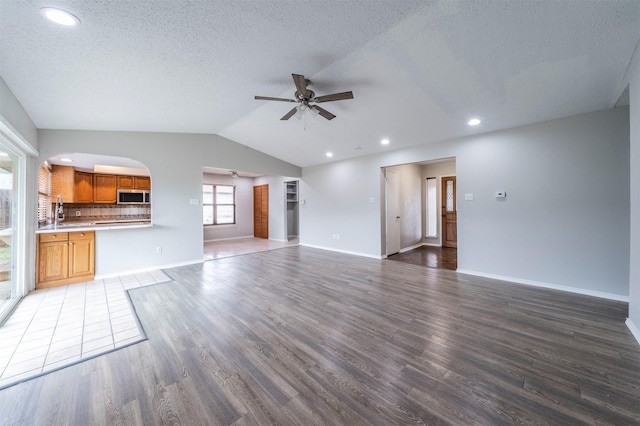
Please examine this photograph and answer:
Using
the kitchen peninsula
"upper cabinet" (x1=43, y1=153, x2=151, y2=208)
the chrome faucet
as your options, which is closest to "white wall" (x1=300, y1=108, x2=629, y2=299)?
the kitchen peninsula

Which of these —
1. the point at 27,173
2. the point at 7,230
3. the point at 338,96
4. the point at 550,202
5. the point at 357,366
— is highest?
the point at 338,96

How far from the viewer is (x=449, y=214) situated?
6.94 metres

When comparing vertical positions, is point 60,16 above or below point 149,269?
above

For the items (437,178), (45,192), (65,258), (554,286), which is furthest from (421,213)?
(45,192)

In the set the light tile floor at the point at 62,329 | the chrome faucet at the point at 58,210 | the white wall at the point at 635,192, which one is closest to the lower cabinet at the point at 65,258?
the light tile floor at the point at 62,329

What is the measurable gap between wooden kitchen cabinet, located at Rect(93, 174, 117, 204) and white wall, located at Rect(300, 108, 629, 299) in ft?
24.8

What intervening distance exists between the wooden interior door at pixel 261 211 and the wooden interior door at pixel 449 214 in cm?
589

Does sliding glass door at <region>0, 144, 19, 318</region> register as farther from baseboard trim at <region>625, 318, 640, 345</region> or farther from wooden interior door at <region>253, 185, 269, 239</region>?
baseboard trim at <region>625, 318, 640, 345</region>

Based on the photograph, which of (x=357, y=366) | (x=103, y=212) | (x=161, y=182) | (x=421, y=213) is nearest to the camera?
(x=357, y=366)

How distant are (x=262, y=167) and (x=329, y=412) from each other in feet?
18.8

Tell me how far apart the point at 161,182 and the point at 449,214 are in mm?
7267

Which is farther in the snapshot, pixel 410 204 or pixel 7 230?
pixel 410 204

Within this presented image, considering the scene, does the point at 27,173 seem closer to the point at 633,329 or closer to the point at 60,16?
the point at 60,16

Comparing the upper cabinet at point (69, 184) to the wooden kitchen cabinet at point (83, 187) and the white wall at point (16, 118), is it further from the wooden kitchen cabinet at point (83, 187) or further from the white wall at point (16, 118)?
the white wall at point (16, 118)
